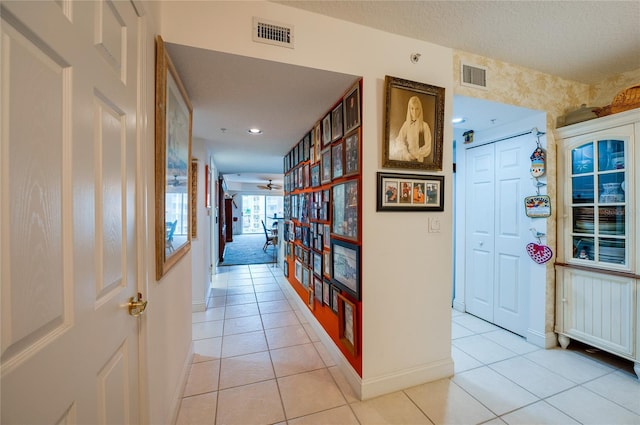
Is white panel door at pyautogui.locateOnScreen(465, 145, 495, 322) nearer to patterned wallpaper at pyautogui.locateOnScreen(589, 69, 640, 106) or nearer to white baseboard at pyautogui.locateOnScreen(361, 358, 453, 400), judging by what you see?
patterned wallpaper at pyautogui.locateOnScreen(589, 69, 640, 106)

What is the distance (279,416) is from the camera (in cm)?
159

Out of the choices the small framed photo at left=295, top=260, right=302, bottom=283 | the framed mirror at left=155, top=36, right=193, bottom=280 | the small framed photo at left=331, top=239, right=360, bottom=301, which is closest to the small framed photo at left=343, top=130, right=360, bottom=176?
the small framed photo at left=331, top=239, right=360, bottom=301

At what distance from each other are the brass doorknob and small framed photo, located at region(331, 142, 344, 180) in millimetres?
1500

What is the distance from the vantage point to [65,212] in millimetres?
621

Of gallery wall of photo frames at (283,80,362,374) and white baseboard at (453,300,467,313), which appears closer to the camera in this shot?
gallery wall of photo frames at (283,80,362,374)

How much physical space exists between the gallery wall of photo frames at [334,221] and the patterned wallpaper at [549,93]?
1.05m

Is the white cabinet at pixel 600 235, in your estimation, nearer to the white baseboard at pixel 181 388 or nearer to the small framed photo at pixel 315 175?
the small framed photo at pixel 315 175

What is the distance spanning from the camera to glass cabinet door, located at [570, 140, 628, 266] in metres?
2.05

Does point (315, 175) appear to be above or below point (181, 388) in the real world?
above

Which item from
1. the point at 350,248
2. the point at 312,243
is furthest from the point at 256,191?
the point at 350,248

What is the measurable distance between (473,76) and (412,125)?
828 millimetres

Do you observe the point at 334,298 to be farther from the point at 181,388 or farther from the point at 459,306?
the point at 459,306

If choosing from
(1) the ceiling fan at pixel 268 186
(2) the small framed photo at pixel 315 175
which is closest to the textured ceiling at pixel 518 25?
(2) the small framed photo at pixel 315 175

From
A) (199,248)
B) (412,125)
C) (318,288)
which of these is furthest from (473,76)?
(199,248)
